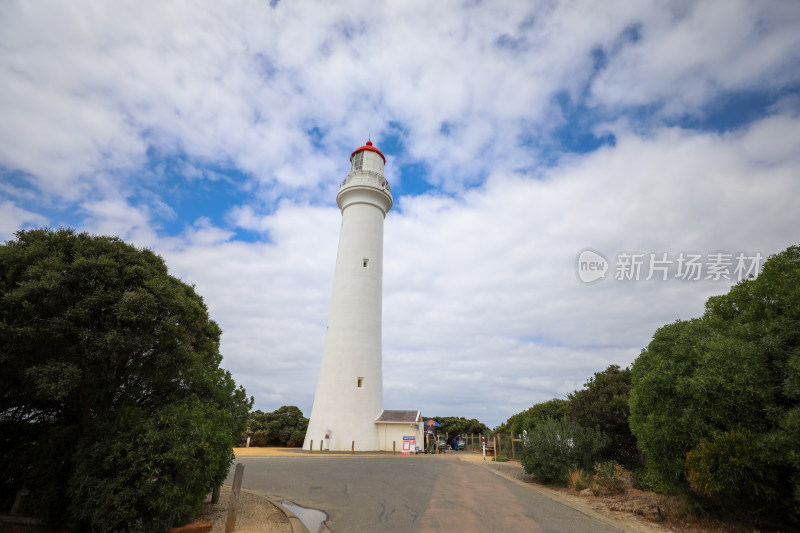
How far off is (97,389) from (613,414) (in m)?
14.9

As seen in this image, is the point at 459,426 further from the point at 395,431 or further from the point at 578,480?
the point at 578,480

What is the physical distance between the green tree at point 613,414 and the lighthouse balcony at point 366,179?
19159 millimetres

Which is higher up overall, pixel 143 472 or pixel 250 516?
pixel 143 472

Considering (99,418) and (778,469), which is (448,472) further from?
(99,418)

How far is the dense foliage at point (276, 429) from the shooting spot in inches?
1255

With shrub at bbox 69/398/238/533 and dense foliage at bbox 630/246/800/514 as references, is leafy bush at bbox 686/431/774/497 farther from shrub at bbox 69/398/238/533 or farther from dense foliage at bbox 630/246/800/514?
shrub at bbox 69/398/238/533

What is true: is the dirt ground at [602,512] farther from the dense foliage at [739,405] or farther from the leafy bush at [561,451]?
the leafy bush at [561,451]

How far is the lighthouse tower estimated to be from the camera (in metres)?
25.2

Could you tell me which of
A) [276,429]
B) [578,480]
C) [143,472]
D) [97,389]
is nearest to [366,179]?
[276,429]

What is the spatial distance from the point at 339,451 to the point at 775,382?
72.1 feet

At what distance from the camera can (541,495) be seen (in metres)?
11.6

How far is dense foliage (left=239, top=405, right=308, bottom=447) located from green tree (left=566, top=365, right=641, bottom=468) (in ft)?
77.9

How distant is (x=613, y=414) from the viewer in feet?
47.0

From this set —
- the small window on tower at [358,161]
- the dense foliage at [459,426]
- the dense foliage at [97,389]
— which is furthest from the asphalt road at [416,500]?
the dense foliage at [459,426]
